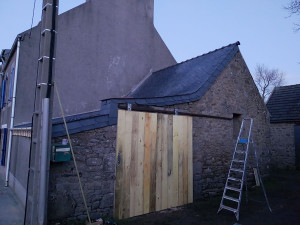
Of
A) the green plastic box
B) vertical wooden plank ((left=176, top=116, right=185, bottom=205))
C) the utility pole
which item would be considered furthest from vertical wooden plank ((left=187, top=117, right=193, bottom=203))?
the utility pole

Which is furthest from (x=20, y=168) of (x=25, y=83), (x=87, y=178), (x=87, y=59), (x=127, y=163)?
(x=87, y=59)

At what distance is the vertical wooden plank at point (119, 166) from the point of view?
536 cm

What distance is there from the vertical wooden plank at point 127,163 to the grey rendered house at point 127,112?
0.03 metres

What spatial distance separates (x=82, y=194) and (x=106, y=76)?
7.34 metres

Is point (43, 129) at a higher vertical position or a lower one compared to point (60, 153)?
higher

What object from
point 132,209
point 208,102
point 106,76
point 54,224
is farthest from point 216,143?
point 106,76

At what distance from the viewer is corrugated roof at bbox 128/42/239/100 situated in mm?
7473

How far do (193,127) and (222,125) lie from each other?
5.11ft

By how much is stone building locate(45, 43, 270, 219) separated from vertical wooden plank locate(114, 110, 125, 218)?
0.31 feet

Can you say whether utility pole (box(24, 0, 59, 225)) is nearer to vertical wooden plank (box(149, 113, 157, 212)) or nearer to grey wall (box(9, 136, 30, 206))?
grey wall (box(9, 136, 30, 206))

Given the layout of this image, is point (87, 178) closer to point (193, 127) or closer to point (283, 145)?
point (193, 127)

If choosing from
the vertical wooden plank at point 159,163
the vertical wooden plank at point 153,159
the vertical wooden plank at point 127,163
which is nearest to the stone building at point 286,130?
the vertical wooden plank at point 159,163

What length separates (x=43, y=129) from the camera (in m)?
4.12

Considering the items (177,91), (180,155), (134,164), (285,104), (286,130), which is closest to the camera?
(134,164)
